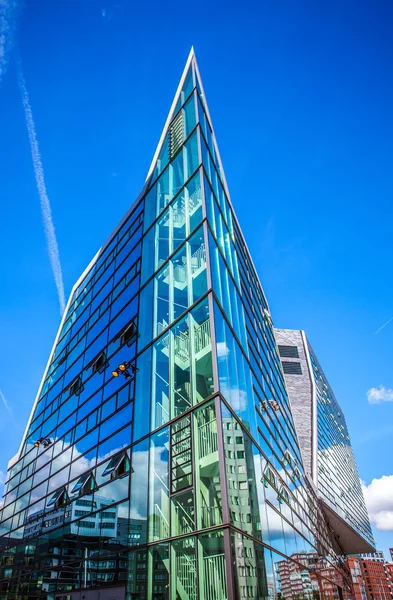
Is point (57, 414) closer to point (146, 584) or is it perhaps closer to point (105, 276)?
point (105, 276)

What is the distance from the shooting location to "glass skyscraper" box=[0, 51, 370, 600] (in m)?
9.77

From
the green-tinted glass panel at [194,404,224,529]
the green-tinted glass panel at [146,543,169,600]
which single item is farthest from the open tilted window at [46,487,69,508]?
the green-tinted glass panel at [194,404,224,529]

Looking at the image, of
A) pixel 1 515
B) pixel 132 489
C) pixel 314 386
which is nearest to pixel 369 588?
pixel 314 386

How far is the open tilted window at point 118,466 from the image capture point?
13.5m

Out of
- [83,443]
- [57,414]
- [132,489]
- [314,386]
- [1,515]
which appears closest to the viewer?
[132,489]

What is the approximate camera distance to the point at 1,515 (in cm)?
2828

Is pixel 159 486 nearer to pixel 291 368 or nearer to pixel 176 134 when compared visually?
pixel 176 134

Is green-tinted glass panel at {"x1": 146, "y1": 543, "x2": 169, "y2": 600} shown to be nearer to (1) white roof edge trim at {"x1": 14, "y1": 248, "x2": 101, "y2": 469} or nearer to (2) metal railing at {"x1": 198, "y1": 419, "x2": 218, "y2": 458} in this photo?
(2) metal railing at {"x1": 198, "y1": 419, "x2": 218, "y2": 458}

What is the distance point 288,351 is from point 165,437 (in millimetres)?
55054

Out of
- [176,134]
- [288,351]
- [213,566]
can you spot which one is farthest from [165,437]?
[288,351]

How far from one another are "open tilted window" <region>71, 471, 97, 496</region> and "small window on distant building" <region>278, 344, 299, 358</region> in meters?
48.9

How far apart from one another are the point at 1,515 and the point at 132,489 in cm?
2199

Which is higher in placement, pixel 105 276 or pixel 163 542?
pixel 105 276

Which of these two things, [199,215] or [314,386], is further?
[314,386]
